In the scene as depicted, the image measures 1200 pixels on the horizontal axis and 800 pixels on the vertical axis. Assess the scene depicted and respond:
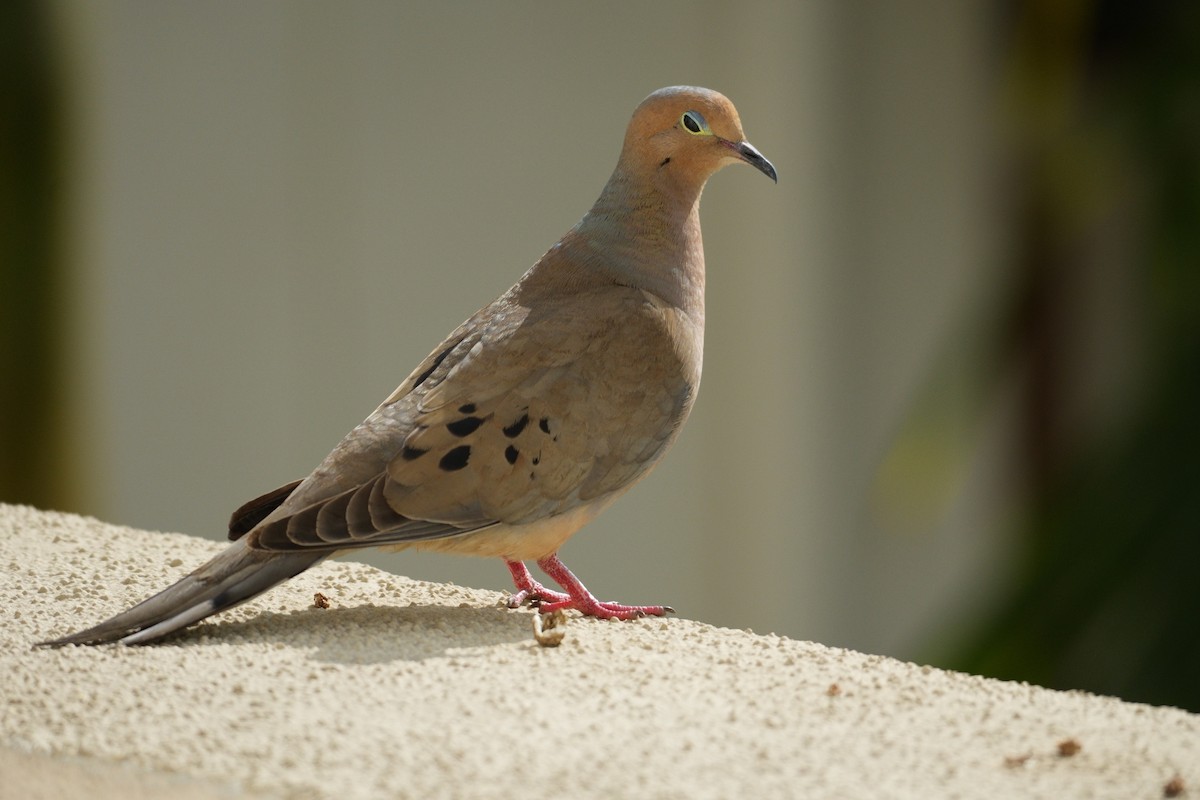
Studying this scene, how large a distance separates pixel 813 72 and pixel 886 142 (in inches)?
27.2

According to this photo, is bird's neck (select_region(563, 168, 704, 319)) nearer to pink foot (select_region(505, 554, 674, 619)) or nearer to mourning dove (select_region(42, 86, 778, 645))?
mourning dove (select_region(42, 86, 778, 645))

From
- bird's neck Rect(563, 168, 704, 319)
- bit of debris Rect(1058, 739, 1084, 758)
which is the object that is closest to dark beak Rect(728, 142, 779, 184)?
bird's neck Rect(563, 168, 704, 319)

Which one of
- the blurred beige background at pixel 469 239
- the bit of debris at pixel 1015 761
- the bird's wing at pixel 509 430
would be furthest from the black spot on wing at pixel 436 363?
the blurred beige background at pixel 469 239

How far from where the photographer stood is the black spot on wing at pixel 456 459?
293cm

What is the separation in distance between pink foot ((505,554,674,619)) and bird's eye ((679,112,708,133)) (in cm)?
95

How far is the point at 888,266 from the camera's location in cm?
725

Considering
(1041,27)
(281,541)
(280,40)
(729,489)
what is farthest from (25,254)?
(281,541)

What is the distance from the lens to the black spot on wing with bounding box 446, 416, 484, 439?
296 cm

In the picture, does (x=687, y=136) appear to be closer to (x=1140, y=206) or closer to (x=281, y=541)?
(x=281, y=541)

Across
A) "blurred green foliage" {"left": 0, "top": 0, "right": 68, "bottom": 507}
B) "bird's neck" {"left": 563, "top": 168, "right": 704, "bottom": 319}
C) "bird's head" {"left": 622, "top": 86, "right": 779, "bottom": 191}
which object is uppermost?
"bird's head" {"left": 622, "top": 86, "right": 779, "bottom": 191}

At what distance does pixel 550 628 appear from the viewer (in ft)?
9.34

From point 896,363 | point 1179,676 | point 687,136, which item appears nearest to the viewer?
point 687,136

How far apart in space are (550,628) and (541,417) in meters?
0.42

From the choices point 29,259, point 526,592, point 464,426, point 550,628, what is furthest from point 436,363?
point 29,259
